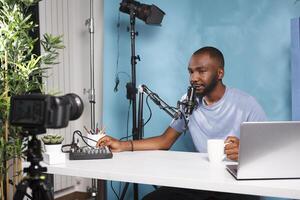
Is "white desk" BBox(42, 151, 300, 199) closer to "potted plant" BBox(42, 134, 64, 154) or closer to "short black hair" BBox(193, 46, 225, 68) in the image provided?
"potted plant" BBox(42, 134, 64, 154)

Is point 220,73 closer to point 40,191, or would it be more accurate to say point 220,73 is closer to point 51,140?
point 51,140

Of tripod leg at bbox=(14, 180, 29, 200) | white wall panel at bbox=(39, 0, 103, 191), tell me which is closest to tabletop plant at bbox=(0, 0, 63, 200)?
tripod leg at bbox=(14, 180, 29, 200)

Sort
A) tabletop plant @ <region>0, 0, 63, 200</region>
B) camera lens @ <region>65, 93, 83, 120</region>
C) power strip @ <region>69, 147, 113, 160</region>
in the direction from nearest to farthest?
camera lens @ <region>65, 93, 83, 120</region>, power strip @ <region>69, 147, 113, 160</region>, tabletop plant @ <region>0, 0, 63, 200</region>

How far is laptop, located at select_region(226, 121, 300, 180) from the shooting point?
1314 millimetres

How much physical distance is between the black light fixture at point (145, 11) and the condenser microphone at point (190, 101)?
0.68 metres

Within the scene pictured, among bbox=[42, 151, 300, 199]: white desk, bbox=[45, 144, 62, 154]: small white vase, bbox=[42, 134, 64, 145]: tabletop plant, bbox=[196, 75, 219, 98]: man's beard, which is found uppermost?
bbox=[196, 75, 219, 98]: man's beard

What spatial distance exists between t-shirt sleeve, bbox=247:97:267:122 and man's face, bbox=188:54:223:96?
0.30 m

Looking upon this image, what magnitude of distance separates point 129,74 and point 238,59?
970 mm

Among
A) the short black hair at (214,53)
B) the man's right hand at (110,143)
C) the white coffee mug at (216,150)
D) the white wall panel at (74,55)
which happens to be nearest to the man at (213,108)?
the short black hair at (214,53)

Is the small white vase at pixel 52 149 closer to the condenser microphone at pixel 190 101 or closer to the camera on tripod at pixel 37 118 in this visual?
the camera on tripod at pixel 37 118

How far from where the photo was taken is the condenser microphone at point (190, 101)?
2.52 meters

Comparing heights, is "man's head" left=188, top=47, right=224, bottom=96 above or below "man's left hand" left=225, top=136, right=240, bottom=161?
above

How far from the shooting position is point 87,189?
143 inches

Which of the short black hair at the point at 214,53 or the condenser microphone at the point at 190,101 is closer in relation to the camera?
the condenser microphone at the point at 190,101
